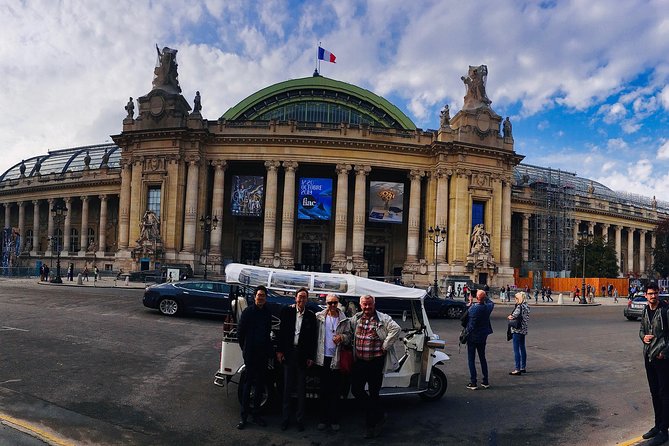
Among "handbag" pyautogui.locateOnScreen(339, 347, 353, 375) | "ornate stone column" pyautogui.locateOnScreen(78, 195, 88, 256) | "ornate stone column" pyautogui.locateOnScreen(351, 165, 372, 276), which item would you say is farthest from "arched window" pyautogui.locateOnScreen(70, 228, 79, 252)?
"handbag" pyautogui.locateOnScreen(339, 347, 353, 375)

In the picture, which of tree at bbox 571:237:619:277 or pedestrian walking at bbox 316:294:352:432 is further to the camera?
tree at bbox 571:237:619:277

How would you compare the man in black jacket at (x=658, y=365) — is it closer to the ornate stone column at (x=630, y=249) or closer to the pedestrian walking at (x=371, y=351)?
the pedestrian walking at (x=371, y=351)

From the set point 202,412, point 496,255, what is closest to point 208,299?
point 202,412

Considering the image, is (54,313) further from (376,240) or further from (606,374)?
(376,240)

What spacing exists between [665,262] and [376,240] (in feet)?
133

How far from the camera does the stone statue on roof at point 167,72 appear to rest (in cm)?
4950

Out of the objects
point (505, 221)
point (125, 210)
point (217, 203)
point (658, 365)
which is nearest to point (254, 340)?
point (658, 365)

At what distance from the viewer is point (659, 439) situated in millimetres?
6594

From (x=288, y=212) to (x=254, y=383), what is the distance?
41.0 m

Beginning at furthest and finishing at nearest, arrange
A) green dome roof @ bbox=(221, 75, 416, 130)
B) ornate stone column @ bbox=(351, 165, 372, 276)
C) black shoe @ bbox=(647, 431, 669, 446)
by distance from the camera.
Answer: green dome roof @ bbox=(221, 75, 416, 130), ornate stone column @ bbox=(351, 165, 372, 276), black shoe @ bbox=(647, 431, 669, 446)

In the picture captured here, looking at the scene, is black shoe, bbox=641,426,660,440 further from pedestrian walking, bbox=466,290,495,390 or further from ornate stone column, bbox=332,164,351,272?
ornate stone column, bbox=332,164,351,272

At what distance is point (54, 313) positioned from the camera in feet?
58.5

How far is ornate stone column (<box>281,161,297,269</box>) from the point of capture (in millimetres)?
47438

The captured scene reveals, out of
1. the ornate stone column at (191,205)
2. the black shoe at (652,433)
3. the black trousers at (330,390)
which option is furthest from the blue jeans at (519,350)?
the ornate stone column at (191,205)
